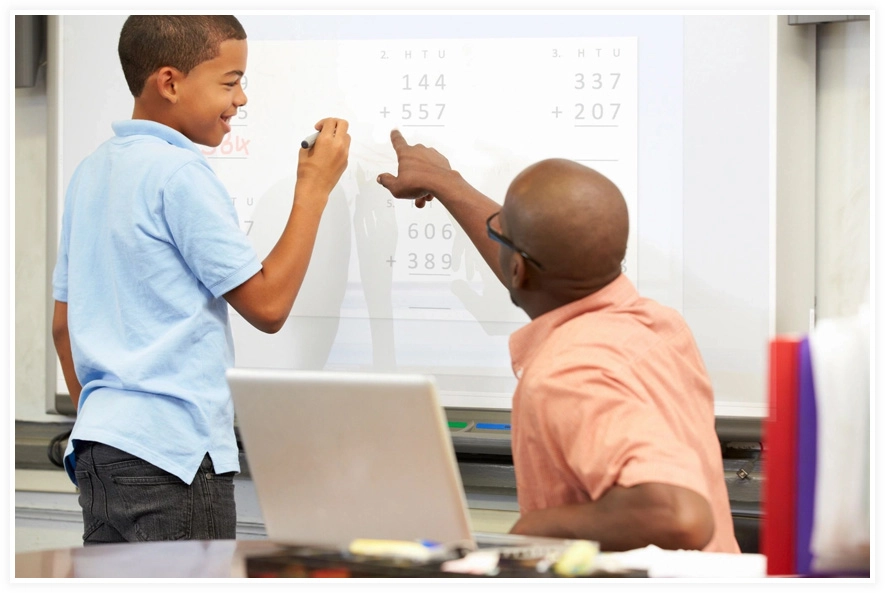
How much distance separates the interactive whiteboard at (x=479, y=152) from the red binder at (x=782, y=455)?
0.97 m

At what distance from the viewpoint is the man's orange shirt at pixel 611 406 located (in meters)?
0.88

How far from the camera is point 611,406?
2.96ft

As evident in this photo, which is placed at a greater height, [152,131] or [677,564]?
[152,131]

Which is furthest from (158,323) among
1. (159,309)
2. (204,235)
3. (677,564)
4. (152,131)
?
(677,564)

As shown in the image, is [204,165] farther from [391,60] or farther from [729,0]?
[729,0]

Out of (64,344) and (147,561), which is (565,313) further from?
(64,344)

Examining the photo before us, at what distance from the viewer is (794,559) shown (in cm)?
75

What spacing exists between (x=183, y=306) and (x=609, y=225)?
23.8 inches

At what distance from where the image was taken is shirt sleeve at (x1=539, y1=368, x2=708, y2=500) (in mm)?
864

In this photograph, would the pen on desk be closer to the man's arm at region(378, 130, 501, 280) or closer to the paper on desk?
the man's arm at region(378, 130, 501, 280)

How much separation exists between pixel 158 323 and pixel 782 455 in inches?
34.1

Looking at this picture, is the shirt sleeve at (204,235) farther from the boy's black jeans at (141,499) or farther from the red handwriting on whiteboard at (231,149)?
the red handwriting on whiteboard at (231,149)

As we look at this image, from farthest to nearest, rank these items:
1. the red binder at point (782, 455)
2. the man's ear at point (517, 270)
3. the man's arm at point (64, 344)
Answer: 1. the man's arm at point (64, 344)
2. the man's ear at point (517, 270)
3. the red binder at point (782, 455)

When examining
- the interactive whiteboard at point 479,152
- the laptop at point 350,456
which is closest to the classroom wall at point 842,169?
the interactive whiteboard at point 479,152
